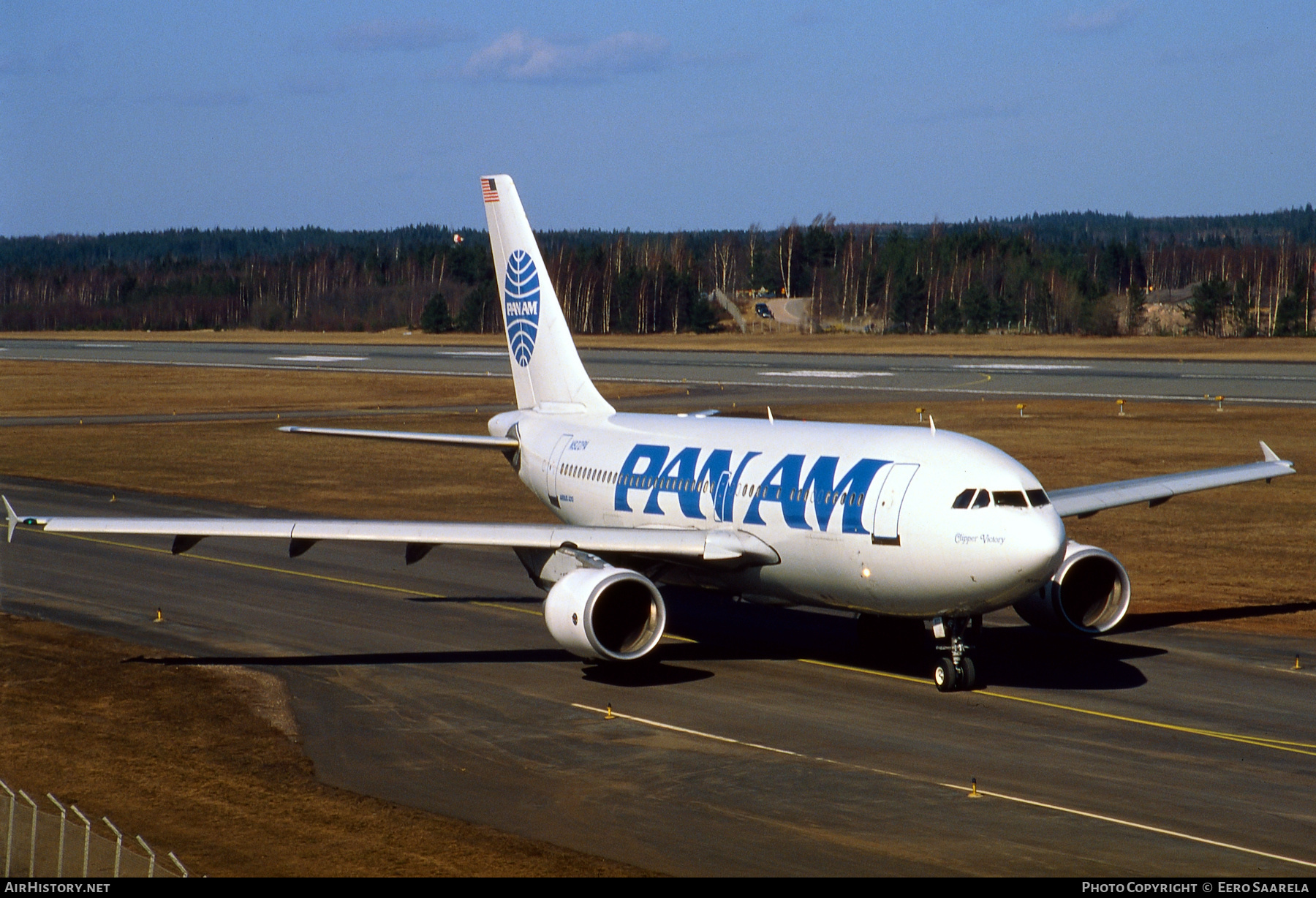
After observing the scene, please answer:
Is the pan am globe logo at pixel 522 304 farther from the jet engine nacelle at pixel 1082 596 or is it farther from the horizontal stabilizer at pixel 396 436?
the jet engine nacelle at pixel 1082 596

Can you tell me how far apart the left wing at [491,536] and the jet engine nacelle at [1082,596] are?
18.2 ft

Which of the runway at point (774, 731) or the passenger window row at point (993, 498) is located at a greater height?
the passenger window row at point (993, 498)

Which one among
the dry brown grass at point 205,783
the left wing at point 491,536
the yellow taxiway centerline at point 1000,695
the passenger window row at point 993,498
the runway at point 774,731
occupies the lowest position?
the dry brown grass at point 205,783

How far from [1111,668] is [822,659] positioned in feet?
18.6


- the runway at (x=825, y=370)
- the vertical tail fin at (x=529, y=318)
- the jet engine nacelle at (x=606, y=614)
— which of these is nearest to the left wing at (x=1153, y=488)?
the jet engine nacelle at (x=606, y=614)

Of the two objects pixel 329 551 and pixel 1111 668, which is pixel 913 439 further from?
pixel 329 551

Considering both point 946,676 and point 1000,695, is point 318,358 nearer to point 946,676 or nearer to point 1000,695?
point 946,676

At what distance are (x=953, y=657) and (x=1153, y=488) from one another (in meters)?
8.28

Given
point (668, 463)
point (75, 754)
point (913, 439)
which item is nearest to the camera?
point (75, 754)

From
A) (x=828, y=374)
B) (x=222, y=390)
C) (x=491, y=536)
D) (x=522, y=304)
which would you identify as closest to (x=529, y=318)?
(x=522, y=304)

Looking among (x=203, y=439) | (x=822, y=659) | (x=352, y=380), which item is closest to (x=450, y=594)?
(x=822, y=659)

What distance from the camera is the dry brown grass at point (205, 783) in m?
18.6

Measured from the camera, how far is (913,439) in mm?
27938

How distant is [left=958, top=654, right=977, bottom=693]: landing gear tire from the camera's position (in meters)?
27.4
